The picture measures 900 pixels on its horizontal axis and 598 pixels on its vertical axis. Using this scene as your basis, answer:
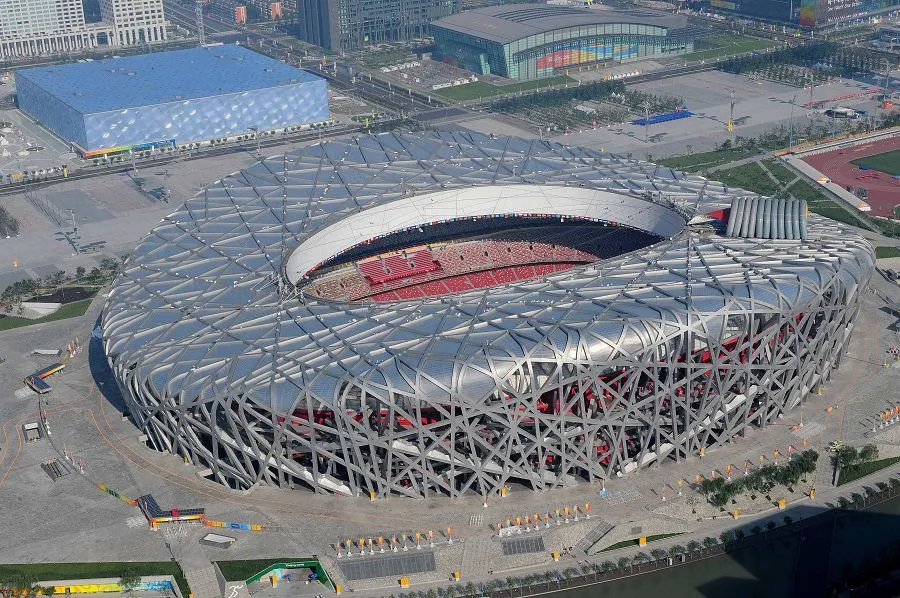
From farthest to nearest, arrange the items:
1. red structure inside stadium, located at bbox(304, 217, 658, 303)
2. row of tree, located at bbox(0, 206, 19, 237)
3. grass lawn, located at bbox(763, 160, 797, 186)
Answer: grass lawn, located at bbox(763, 160, 797, 186)
row of tree, located at bbox(0, 206, 19, 237)
red structure inside stadium, located at bbox(304, 217, 658, 303)

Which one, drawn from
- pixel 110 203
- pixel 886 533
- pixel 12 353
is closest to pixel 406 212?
pixel 12 353

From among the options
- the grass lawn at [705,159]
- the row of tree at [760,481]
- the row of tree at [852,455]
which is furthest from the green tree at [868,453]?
the grass lawn at [705,159]

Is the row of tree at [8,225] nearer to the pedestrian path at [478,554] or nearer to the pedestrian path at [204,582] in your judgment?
the pedestrian path at [204,582]

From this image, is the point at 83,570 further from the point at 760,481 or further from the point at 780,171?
the point at 780,171

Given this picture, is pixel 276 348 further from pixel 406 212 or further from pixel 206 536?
pixel 406 212

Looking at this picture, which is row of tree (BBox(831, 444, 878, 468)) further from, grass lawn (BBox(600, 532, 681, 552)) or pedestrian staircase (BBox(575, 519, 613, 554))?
pedestrian staircase (BBox(575, 519, 613, 554))

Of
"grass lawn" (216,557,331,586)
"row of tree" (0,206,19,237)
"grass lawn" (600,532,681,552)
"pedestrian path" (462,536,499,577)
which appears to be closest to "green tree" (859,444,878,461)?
"grass lawn" (600,532,681,552)

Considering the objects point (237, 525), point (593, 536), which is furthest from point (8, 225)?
point (593, 536)
